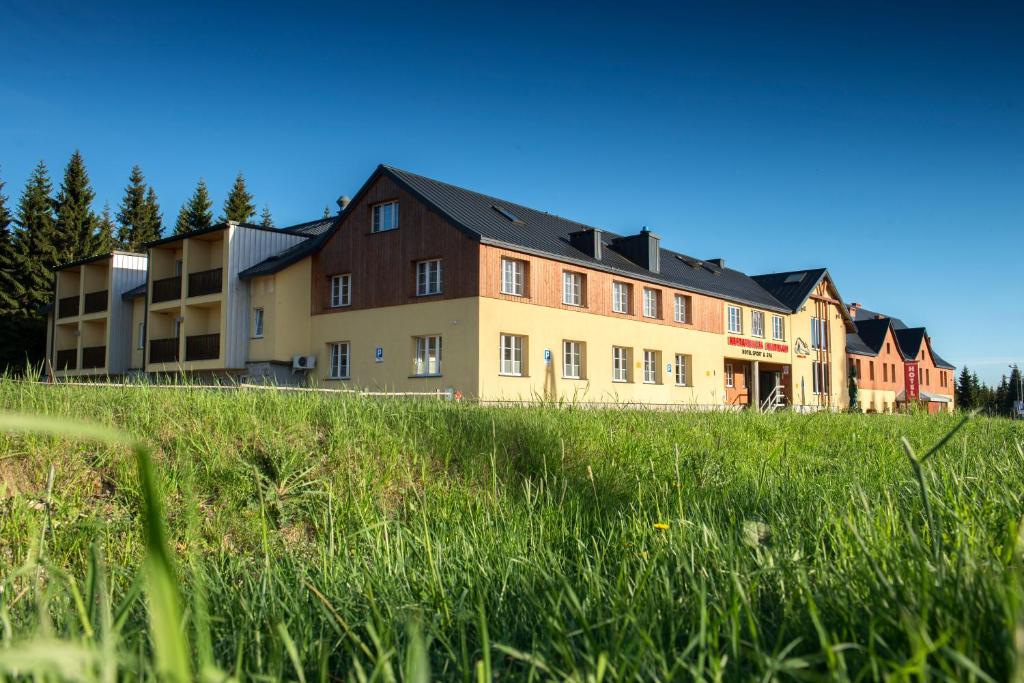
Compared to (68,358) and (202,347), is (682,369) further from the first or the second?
(68,358)

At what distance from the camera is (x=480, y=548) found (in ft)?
12.8

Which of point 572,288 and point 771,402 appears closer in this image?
point 572,288

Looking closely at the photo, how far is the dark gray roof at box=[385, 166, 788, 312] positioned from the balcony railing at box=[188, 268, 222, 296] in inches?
288

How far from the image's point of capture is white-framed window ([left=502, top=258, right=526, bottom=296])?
27234mm

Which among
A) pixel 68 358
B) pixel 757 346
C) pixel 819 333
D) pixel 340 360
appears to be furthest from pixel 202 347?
pixel 819 333

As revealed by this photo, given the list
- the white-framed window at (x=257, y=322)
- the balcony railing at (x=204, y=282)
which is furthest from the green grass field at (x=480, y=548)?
the balcony railing at (x=204, y=282)

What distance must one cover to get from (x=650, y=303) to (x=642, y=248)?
2.33 m

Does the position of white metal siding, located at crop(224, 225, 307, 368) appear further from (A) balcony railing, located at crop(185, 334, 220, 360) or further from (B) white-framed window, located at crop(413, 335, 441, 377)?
(B) white-framed window, located at crop(413, 335, 441, 377)

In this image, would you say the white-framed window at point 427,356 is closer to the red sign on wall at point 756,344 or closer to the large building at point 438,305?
the large building at point 438,305

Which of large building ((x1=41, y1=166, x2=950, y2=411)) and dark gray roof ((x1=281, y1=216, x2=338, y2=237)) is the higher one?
dark gray roof ((x1=281, y1=216, x2=338, y2=237))

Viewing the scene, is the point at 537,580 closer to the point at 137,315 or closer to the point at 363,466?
the point at 363,466

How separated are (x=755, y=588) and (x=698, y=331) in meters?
33.5

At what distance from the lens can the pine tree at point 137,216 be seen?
2478 inches

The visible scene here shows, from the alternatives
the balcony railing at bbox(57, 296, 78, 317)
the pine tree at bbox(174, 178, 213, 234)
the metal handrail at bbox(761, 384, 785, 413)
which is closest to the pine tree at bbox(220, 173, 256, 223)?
the pine tree at bbox(174, 178, 213, 234)
